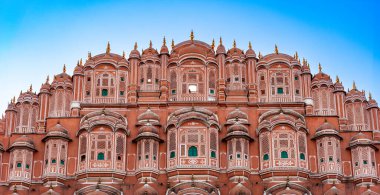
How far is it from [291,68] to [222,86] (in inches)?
198

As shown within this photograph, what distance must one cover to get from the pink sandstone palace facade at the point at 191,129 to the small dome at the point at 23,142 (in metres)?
0.09

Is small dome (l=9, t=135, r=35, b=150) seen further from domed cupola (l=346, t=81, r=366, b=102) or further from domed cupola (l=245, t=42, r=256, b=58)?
domed cupola (l=346, t=81, r=366, b=102)

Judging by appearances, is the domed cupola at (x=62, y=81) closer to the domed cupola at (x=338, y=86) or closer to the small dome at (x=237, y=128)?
the small dome at (x=237, y=128)

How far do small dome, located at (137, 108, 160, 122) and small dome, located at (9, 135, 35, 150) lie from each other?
279 inches

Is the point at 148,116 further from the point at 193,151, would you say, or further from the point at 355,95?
the point at 355,95

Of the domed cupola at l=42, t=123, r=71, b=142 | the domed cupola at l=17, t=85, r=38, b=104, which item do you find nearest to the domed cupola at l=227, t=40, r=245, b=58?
the domed cupola at l=42, t=123, r=71, b=142

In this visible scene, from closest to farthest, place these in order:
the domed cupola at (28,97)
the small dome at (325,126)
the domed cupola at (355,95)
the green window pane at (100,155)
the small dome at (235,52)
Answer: the green window pane at (100,155), the small dome at (325,126), the domed cupola at (28,97), the domed cupola at (355,95), the small dome at (235,52)

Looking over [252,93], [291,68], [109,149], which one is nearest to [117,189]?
[109,149]

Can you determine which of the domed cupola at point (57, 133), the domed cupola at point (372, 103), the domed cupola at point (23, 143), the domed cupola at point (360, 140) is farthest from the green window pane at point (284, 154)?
the domed cupola at point (23, 143)

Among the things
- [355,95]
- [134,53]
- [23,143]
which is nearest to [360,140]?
[355,95]

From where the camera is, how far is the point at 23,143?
5331 cm

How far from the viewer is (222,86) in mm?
56000

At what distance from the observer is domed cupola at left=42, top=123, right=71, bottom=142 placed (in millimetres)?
53281

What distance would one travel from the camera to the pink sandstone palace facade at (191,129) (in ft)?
171
